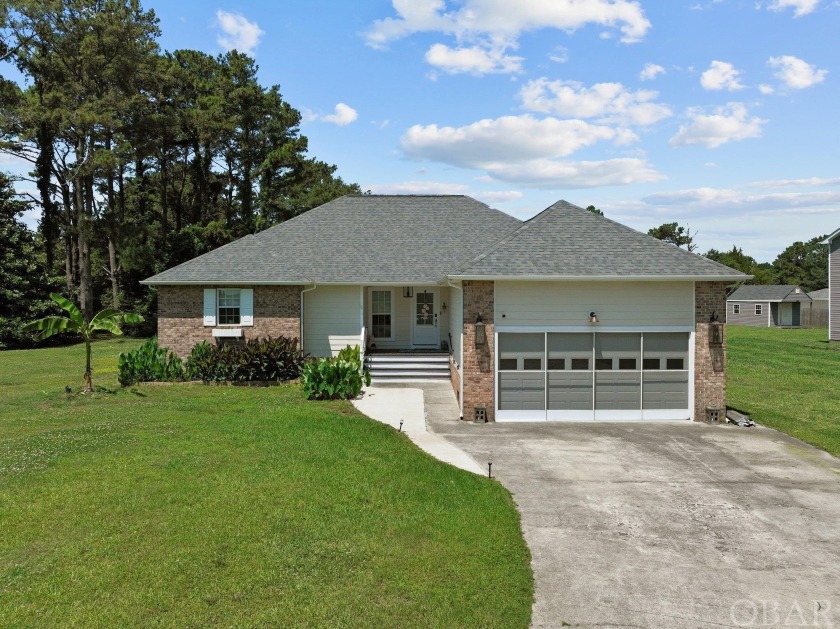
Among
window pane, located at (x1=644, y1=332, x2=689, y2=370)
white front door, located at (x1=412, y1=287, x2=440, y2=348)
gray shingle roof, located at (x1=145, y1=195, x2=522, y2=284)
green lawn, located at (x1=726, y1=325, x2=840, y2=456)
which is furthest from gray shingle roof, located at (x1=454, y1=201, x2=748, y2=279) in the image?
white front door, located at (x1=412, y1=287, x2=440, y2=348)

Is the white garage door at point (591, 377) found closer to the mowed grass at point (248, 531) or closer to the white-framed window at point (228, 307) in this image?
the mowed grass at point (248, 531)

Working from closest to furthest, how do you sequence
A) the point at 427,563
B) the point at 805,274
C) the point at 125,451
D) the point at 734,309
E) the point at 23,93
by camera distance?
1. the point at 427,563
2. the point at 125,451
3. the point at 23,93
4. the point at 734,309
5. the point at 805,274

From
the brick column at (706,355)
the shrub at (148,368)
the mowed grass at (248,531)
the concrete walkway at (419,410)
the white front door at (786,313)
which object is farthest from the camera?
the white front door at (786,313)

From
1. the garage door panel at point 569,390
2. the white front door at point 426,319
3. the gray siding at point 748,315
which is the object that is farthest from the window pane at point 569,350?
the gray siding at point 748,315

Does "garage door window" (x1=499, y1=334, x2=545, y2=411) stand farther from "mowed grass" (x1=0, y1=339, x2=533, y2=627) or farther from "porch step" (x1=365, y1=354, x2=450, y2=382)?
"porch step" (x1=365, y1=354, x2=450, y2=382)

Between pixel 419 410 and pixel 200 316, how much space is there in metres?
8.83

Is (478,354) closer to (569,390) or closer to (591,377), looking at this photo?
(569,390)

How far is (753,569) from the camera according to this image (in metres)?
5.91

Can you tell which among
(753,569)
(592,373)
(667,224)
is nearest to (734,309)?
(667,224)

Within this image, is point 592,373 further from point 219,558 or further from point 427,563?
point 219,558

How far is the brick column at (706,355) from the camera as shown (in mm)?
12812

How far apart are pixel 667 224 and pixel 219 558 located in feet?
252

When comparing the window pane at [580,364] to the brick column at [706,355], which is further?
the window pane at [580,364]

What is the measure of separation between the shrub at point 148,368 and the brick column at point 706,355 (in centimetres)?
1410
